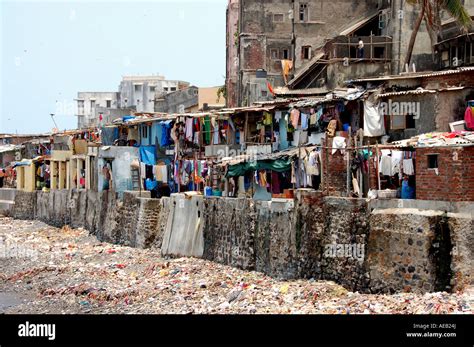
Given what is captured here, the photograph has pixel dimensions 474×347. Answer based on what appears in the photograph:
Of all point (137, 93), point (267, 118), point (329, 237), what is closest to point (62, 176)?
point (267, 118)

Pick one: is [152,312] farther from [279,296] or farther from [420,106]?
[420,106]

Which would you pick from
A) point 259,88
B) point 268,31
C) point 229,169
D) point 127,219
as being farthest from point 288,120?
point 268,31

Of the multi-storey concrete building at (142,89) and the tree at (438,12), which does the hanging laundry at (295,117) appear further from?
the multi-storey concrete building at (142,89)

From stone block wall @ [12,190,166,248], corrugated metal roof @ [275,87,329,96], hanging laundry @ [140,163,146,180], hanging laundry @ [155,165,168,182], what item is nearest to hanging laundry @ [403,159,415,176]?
stone block wall @ [12,190,166,248]

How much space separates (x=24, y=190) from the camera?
59.6 meters

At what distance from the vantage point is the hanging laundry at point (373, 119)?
29.5 metres

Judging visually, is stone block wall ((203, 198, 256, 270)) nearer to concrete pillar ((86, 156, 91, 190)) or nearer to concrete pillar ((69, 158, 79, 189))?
concrete pillar ((86, 156, 91, 190))

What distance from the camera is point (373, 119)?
2958cm

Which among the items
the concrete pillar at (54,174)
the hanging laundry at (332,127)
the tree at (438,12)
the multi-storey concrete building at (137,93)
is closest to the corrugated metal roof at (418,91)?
the hanging laundry at (332,127)

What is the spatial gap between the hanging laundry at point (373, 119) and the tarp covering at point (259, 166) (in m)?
3.06

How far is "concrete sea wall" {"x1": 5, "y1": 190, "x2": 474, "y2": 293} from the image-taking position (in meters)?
19.5

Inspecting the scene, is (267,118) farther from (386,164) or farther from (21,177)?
(21,177)

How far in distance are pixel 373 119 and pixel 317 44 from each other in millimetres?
20718
